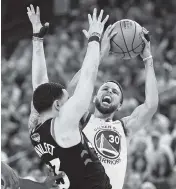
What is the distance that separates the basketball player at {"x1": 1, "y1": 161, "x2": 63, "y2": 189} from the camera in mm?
4371

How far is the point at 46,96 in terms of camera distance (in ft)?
14.9

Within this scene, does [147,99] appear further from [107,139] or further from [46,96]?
[46,96]

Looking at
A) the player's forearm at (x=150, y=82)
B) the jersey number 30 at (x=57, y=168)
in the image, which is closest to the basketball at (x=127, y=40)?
the player's forearm at (x=150, y=82)

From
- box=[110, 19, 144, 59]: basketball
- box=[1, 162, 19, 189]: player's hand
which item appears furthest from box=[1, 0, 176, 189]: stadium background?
box=[1, 162, 19, 189]: player's hand

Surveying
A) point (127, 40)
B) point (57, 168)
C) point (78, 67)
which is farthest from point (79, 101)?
point (78, 67)

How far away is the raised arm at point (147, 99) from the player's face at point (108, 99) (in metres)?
0.22

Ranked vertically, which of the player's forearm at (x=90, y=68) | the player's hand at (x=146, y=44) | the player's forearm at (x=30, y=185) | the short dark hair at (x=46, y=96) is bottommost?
the player's forearm at (x=30, y=185)

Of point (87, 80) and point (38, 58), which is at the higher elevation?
point (38, 58)

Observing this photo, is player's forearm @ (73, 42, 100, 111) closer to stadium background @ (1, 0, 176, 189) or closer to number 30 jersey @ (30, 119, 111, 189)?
number 30 jersey @ (30, 119, 111, 189)

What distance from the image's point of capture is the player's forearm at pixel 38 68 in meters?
5.47

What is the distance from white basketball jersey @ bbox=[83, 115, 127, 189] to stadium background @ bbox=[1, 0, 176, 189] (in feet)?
8.77

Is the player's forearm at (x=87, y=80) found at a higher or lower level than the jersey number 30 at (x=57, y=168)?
higher

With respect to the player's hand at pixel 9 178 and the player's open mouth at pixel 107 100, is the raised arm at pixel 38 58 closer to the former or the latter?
the player's open mouth at pixel 107 100

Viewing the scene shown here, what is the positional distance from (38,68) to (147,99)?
3.72 feet
